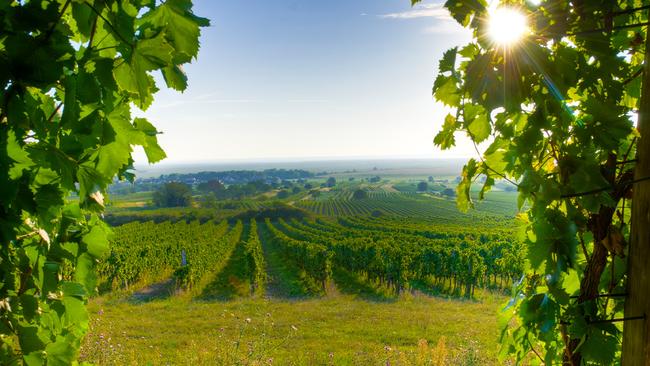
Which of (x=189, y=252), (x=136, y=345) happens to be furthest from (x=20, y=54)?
(x=189, y=252)

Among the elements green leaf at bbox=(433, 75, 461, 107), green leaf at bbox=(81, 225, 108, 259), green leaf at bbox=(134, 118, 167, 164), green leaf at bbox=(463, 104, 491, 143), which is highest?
green leaf at bbox=(433, 75, 461, 107)

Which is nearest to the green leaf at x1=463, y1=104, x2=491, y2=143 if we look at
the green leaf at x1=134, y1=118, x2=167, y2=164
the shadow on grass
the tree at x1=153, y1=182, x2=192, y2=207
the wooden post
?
the wooden post

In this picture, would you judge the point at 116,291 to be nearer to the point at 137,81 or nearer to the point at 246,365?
the point at 246,365

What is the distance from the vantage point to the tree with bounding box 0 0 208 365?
0.90 metres

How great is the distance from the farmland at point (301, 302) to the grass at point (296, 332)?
0.07m

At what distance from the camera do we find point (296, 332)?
1515cm

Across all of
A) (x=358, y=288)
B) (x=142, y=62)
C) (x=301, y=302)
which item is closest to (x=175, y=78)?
(x=142, y=62)

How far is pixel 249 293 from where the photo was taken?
25.0m

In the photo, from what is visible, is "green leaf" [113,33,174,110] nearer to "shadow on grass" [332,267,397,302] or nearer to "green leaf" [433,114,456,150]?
"green leaf" [433,114,456,150]

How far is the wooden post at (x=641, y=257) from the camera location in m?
1.09

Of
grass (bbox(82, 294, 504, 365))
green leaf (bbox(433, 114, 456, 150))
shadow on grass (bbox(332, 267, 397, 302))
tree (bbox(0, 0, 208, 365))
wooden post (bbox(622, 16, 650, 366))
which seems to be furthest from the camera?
shadow on grass (bbox(332, 267, 397, 302))

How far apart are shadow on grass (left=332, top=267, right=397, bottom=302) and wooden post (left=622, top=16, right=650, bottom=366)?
77.9 feet

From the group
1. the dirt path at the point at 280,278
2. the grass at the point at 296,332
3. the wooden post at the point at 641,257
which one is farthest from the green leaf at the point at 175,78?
the dirt path at the point at 280,278

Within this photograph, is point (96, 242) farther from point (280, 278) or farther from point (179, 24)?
point (280, 278)
